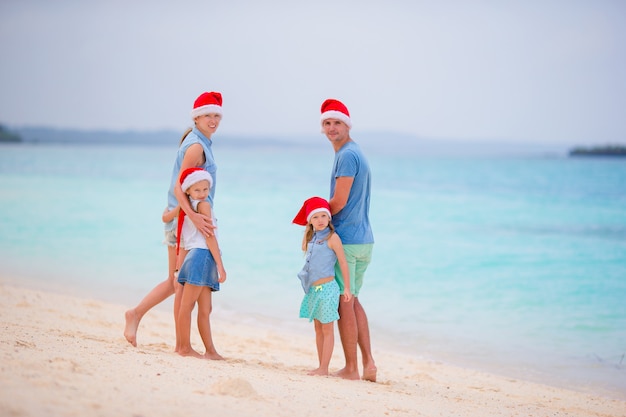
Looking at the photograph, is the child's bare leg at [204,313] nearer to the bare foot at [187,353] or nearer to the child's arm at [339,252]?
the bare foot at [187,353]

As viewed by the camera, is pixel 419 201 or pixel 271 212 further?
pixel 419 201

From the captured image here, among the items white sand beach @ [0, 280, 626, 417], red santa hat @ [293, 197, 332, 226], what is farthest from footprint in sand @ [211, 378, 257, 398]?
red santa hat @ [293, 197, 332, 226]

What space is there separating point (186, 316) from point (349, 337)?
1.11 m

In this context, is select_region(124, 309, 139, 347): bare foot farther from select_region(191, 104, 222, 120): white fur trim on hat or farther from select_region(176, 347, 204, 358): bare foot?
select_region(191, 104, 222, 120): white fur trim on hat

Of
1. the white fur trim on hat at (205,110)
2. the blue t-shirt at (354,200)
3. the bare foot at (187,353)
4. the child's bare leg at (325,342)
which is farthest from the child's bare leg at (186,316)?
the white fur trim on hat at (205,110)

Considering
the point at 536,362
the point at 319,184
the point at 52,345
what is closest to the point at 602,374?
the point at 536,362

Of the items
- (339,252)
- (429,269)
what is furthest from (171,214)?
(429,269)

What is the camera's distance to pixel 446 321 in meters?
7.97

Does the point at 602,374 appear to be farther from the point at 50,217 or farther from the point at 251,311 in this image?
the point at 50,217

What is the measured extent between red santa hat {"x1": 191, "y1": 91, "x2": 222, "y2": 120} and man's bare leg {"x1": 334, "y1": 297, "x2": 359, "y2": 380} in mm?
1615

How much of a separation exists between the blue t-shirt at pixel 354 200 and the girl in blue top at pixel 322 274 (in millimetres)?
113

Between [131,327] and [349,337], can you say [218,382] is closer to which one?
[349,337]

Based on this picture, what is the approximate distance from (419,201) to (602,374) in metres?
18.4

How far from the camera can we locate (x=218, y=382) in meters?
3.62
